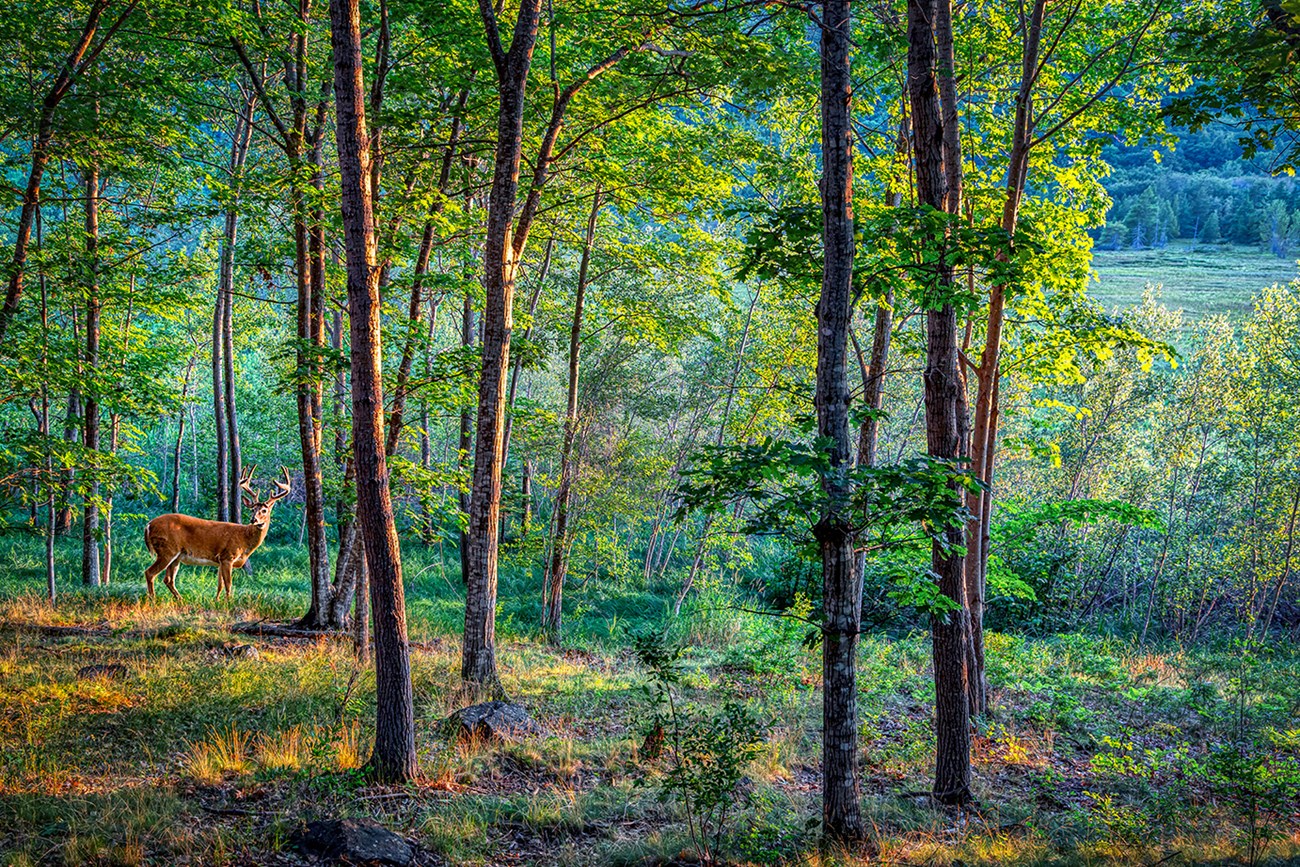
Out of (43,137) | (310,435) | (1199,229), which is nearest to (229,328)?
(310,435)

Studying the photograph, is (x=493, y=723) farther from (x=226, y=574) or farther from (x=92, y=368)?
(x=226, y=574)

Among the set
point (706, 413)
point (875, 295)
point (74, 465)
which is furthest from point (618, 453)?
point (875, 295)

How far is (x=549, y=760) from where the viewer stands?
6.54 metres

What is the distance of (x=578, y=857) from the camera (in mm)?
4773

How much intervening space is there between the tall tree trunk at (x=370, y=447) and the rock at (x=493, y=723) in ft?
4.04

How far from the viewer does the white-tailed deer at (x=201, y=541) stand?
12133 mm

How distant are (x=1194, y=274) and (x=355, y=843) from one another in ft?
353

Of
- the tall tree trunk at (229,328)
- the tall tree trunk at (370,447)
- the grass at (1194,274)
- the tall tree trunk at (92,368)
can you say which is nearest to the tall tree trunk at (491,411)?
the tall tree trunk at (370,447)

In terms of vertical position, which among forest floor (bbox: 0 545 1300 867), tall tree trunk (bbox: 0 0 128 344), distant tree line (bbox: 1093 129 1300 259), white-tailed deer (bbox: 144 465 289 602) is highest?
distant tree line (bbox: 1093 129 1300 259)

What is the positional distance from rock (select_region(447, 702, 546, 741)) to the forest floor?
19cm

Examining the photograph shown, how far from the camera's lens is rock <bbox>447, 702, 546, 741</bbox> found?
22.0ft

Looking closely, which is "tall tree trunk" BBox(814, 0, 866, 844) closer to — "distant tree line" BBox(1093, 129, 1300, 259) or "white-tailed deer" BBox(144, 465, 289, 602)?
"white-tailed deer" BBox(144, 465, 289, 602)

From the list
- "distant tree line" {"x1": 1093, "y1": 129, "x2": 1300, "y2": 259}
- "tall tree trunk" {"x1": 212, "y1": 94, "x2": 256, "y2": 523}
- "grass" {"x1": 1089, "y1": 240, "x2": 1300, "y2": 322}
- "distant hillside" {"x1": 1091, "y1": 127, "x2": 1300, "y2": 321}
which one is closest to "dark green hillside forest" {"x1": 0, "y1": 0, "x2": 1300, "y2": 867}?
"tall tree trunk" {"x1": 212, "y1": 94, "x2": 256, "y2": 523}

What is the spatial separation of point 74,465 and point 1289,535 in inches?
957
